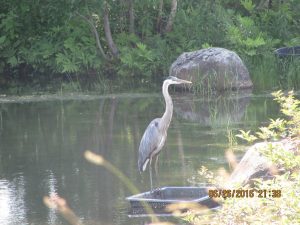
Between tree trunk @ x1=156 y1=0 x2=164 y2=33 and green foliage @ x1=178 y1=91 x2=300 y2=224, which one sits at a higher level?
tree trunk @ x1=156 y1=0 x2=164 y2=33

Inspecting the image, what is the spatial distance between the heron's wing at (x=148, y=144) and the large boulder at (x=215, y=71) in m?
8.25

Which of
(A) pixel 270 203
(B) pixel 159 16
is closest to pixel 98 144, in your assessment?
(A) pixel 270 203

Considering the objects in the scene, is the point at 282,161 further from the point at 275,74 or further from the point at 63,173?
the point at 275,74

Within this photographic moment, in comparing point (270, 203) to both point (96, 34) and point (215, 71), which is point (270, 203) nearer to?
point (215, 71)

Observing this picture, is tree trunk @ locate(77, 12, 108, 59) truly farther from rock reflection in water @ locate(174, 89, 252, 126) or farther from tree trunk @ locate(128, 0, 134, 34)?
rock reflection in water @ locate(174, 89, 252, 126)

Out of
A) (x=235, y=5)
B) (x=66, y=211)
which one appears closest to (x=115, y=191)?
(x=66, y=211)

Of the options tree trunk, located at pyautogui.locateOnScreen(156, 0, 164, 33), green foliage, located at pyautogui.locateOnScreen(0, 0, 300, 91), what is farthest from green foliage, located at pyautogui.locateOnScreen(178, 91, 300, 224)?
tree trunk, located at pyautogui.locateOnScreen(156, 0, 164, 33)

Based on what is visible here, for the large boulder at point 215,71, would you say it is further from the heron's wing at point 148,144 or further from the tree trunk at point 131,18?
the heron's wing at point 148,144

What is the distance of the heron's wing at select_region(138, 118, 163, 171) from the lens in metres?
8.70

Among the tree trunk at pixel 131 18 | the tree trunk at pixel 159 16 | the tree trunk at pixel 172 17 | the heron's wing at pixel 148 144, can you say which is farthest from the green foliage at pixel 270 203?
the tree trunk at pixel 131 18

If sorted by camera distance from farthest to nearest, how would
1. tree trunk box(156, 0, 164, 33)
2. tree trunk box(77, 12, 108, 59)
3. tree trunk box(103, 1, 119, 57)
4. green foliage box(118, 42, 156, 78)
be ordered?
tree trunk box(156, 0, 164, 33) → tree trunk box(77, 12, 108, 59) → tree trunk box(103, 1, 119, 57) → green foliage box(118, 42, 156, 78)

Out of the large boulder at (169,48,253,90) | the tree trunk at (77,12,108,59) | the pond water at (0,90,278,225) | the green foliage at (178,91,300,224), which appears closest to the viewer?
the green foliage at (178,91,300,224)

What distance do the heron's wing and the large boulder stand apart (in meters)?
8.25

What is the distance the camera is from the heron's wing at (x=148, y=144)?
870 centimetres
